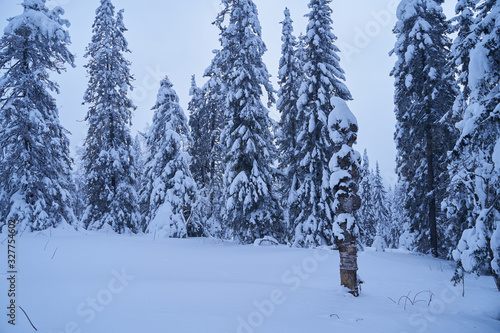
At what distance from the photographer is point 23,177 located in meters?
11.5

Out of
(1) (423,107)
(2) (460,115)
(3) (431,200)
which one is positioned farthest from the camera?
(1) (423,107)

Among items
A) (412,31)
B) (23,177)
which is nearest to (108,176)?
(23,177)

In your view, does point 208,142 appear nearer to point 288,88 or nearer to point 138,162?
point 288,88

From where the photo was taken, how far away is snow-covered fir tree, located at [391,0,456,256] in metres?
14.6

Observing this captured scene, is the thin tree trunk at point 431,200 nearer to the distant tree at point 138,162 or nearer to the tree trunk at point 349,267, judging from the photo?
the tree trunk at point 349,267

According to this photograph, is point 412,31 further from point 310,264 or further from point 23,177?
point 23,177

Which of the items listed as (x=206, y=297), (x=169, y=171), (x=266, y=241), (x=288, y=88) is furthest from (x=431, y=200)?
(x=169, y=171)

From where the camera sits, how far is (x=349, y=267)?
511cm

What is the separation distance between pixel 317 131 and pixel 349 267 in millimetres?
11783

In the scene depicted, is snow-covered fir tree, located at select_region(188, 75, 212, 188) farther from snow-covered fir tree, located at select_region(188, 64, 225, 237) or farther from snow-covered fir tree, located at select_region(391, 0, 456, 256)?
snow-covered fir tree, located at select_region(391, 0, 456, 256)

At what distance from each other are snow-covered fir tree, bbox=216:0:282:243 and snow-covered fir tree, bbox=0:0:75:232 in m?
8.19

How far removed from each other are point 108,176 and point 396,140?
1828cm

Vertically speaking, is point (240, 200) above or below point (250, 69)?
below

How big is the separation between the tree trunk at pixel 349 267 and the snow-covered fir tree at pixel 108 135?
16723 mm
